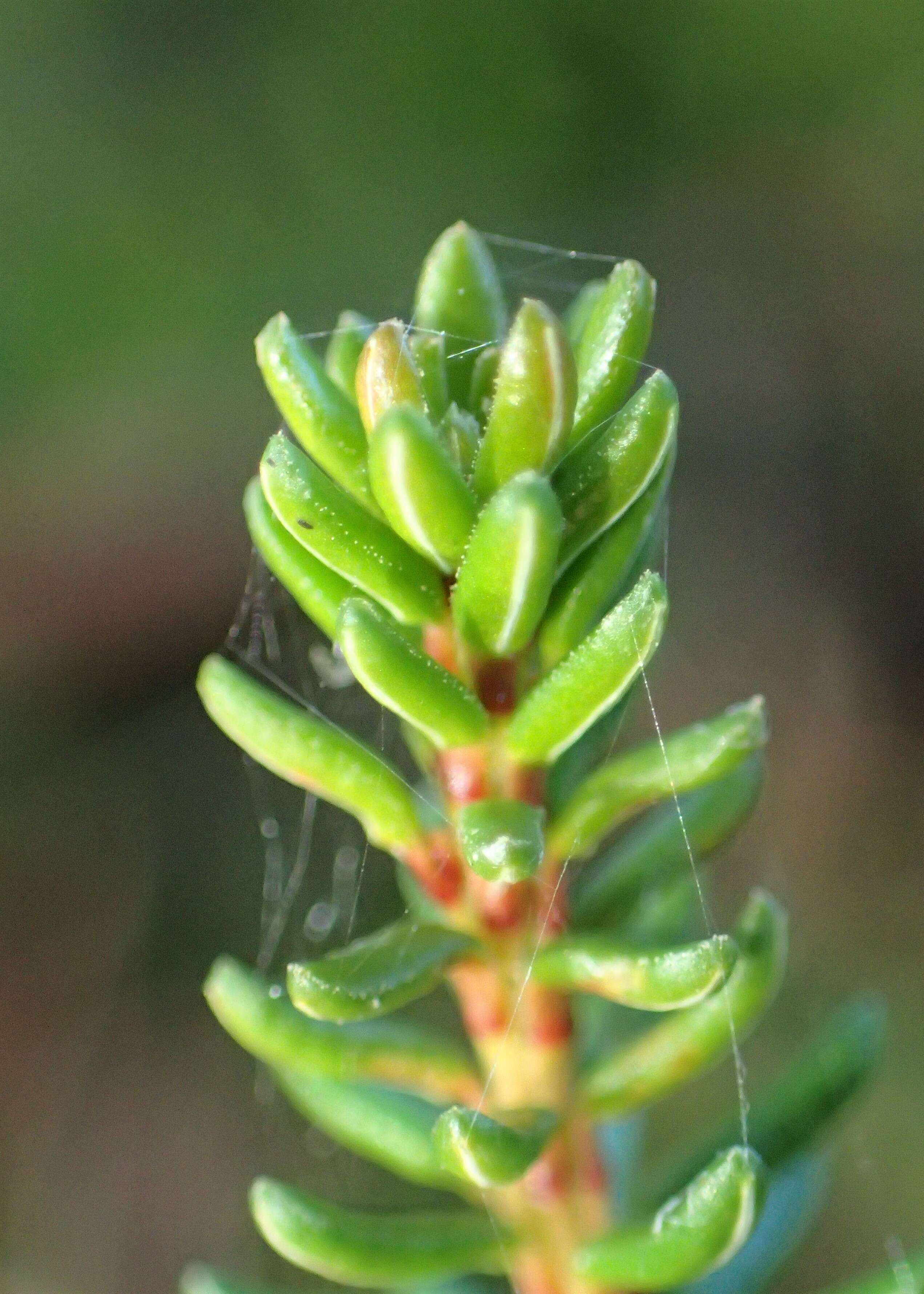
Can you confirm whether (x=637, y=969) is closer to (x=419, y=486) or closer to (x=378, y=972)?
(x=378, y=972)

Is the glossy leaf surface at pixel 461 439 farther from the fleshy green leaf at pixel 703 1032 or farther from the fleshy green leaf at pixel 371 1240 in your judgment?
the fleshy green leaf at pixel 371 1240

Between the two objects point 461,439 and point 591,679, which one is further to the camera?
point 461,439

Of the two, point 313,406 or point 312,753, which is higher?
point 313,406

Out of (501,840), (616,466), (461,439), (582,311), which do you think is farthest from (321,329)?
(501,840)

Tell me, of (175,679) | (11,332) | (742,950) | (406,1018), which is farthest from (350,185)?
(742,950)

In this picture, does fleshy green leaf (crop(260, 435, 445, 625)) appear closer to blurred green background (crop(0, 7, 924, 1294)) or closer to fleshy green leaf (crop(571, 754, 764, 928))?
fleshy green leaf (crop(571, 754, 764, 928))

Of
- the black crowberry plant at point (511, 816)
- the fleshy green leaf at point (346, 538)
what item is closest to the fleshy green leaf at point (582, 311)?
the black crowberry plant at point (511, 816)

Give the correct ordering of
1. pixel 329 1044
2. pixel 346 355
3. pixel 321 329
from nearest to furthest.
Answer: pixel 329 1044, pixel 346 355, pixel 321 329
